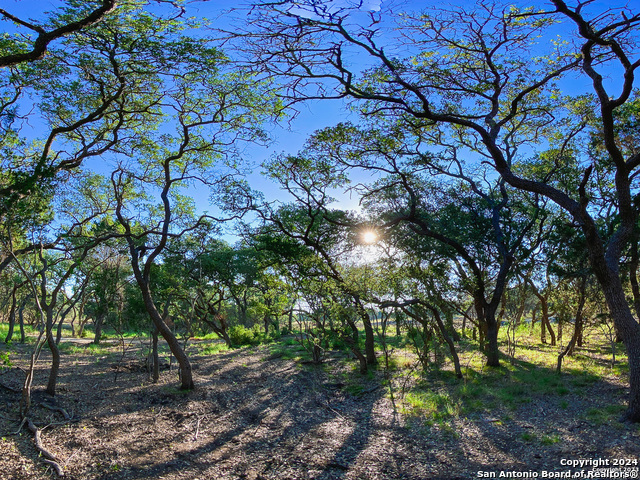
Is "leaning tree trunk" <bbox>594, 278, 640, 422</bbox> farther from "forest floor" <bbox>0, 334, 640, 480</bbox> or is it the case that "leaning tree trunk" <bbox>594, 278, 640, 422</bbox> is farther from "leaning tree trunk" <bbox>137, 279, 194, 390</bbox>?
"leaning tree trunk" <bbox>137, 279, 194, 390</bbox>

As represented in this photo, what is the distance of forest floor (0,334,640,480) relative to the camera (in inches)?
234

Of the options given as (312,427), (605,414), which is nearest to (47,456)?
(312,427)

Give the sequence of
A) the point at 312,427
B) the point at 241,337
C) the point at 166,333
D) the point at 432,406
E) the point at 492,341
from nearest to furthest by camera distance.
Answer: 1. the point at 312,427
2. the point at 432,406
3. the point at 166,333
4. the point at 492,341
5. the point at 241,337

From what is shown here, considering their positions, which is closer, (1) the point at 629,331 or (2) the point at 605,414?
(1) the point at 629,331

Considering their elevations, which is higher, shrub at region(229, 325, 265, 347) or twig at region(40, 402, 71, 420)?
twig at region(40, 402, 71, 420)

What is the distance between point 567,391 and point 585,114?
26.5 feet

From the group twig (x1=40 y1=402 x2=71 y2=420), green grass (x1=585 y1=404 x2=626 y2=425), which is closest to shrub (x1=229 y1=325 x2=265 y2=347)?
twig (x1=40 y1=402 x2=71 y2=420)

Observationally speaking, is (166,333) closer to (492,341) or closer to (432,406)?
(432,406)

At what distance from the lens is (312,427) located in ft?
28.0

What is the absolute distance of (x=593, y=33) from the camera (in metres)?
6.41

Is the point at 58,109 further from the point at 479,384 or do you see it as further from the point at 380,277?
the point at 479,384

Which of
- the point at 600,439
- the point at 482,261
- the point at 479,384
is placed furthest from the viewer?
the point at 482,261

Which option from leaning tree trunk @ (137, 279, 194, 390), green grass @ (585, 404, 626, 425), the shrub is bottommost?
the shrub

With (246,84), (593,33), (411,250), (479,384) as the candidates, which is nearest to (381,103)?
(246,84)
